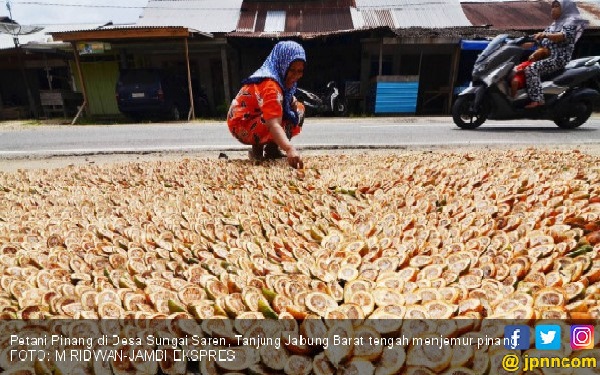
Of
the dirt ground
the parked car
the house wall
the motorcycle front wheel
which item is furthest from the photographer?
the house wall

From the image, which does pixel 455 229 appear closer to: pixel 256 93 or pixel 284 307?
pixel 284 307

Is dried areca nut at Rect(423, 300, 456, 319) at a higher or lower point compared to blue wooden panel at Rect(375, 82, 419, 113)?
higher

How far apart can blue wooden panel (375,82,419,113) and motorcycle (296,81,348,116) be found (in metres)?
1.25

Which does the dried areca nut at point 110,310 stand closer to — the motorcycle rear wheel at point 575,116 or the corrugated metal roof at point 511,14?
the motorcycle rear wheel at point 575,116

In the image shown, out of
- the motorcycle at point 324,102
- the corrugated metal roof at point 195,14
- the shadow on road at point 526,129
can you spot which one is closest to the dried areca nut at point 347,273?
the shadow on road at point 526,129

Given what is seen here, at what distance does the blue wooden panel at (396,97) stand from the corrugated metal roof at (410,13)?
2.93 m

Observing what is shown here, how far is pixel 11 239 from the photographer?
2.21 meters

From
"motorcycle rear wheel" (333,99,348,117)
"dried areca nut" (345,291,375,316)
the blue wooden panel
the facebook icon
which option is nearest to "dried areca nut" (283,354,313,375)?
"dried areca nut" (345,291,375,316)

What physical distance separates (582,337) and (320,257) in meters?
1.08

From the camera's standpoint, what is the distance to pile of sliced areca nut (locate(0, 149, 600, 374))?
1234 millimetres

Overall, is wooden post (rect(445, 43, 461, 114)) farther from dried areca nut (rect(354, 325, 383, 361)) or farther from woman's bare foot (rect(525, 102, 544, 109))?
dried areca nut (rect(354, 325, 383, 361))

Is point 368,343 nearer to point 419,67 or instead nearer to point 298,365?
point 298,365

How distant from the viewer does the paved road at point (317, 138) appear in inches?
239

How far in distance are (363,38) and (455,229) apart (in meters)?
12.1
